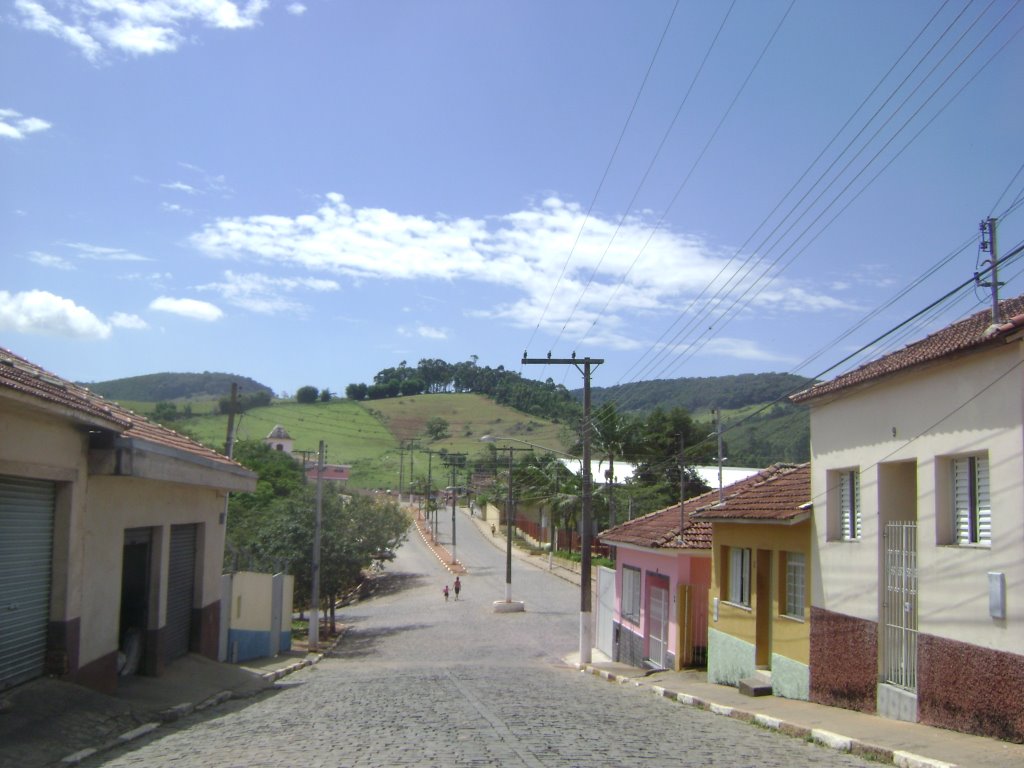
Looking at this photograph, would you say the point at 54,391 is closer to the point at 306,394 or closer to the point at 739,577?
the point at 739,577

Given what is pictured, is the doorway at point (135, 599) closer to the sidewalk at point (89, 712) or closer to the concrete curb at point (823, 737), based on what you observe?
the sidewalk at point (89, 712)

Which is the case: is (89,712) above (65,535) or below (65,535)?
below

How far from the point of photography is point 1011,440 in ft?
33.8

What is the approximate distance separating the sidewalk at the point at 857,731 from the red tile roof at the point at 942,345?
4.22 metres

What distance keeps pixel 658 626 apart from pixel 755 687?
8.62m

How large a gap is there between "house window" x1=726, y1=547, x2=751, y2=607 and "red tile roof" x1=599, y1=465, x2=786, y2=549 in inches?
45.7

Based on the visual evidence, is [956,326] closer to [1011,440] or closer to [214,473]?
[1011,440]

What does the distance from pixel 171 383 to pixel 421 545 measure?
4521 inches

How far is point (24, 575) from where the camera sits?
1155cm

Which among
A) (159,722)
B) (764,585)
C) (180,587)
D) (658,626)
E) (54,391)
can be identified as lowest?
(658,626)

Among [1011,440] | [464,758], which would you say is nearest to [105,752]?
[464,758]

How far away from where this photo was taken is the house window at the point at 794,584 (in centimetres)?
1697

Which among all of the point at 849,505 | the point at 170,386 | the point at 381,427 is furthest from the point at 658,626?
the point at 170,386

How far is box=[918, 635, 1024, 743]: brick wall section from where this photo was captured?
33.4ft
